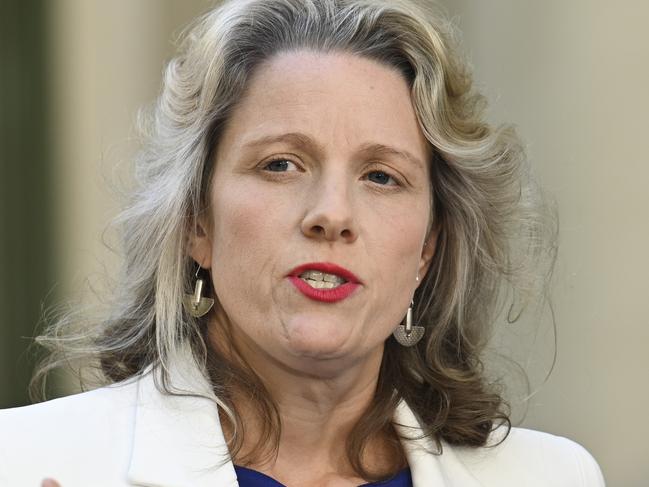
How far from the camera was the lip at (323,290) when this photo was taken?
3512 millimetres

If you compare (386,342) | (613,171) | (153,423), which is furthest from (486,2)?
(153,423)

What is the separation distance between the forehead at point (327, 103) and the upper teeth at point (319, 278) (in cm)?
34

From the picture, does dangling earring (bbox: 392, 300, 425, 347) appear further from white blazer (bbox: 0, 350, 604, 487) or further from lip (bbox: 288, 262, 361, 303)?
lip (bbox: 288, 262, 361, 303)

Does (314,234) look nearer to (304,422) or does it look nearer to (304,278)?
(304,278)

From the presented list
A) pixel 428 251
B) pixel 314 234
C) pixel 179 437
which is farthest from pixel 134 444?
pixel 428 251

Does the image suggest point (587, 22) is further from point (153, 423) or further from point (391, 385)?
point (153, 423)

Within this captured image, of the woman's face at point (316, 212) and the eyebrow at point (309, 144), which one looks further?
the eyebrow at point (309, 144)

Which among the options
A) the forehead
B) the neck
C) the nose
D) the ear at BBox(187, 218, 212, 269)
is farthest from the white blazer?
the forehead

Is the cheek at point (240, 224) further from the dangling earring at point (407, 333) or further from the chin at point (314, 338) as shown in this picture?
the dangling earring at point (407, 333)

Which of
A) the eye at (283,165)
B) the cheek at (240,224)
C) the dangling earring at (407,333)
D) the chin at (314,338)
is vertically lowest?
the dangling earring at (407,333)

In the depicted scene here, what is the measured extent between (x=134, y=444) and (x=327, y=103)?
0.99 m

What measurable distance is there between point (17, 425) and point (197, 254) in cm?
67

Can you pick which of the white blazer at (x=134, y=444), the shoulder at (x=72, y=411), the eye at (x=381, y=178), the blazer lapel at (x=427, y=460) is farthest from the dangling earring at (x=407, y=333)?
the shoulder at (x=72, y=411)

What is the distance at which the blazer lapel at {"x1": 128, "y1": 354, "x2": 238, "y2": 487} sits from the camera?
138 inches
